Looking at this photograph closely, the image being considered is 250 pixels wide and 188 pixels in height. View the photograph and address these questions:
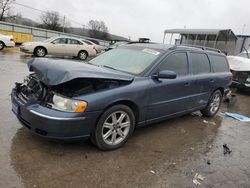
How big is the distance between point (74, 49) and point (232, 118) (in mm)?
12128

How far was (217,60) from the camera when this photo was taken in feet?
19.4

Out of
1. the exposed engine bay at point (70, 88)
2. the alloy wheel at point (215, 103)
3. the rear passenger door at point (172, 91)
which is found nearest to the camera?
the exposed engine bay at point (70, 88)

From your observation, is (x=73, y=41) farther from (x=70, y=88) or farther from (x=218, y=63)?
(x=70, y=88)

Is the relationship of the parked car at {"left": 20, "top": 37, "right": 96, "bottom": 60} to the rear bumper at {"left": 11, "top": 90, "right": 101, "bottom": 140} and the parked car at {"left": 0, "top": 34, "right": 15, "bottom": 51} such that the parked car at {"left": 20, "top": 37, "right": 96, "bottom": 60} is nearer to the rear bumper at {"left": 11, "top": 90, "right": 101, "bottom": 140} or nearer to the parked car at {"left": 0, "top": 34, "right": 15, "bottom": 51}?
the parked car at {"left": 0, "top": 34, "right": 15, "bottom": 51}

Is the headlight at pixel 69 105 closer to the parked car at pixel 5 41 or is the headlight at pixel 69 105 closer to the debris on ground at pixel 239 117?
the debris on ground at pixel 239 117

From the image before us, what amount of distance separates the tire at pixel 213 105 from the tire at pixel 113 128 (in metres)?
2.77

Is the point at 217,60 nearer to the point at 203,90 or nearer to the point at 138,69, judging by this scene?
the point at 203,90

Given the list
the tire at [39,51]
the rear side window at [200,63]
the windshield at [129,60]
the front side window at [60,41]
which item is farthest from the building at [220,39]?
the windshield at [129,60]

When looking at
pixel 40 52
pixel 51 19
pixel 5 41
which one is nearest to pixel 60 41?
pixel 40 52

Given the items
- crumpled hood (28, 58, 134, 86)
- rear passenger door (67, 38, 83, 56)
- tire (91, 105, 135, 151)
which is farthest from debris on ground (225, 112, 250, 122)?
rear passenger door (67, 38, 83, 56)

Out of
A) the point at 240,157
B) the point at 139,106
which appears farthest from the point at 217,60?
the point at 139,106

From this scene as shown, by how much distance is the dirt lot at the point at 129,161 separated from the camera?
2859mm

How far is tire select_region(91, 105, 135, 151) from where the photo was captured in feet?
11.1

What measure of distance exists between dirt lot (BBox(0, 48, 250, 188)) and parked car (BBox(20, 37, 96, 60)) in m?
10.9
